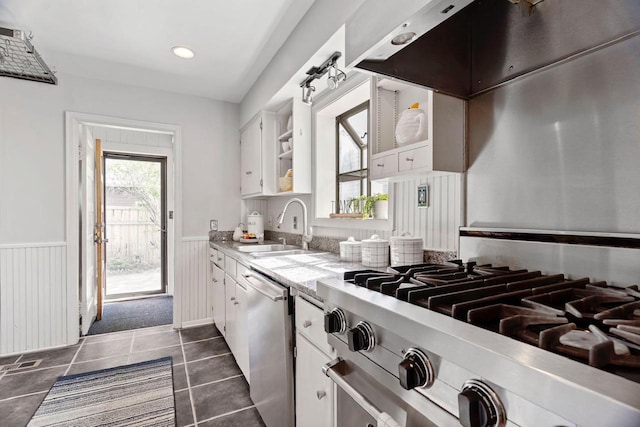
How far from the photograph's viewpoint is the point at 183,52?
7.92 ft

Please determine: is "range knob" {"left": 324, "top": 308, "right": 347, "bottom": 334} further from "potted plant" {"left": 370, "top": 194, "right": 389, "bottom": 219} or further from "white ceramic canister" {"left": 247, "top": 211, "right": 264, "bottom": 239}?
"white ceramic canister" {"left": 247, "top": 211, "right": 264, "bottom": 239}

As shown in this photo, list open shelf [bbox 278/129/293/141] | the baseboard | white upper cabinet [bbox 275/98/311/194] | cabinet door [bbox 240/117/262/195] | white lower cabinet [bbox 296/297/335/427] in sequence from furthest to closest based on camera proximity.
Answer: the baseboard → cabinet door [bbox 240/117/262/195] → open shelf [bbox 278/129/293/141] → white upper cabinet [bbox 275/98/311/194] → white lower cabinet [bbox 296/297/335/427]

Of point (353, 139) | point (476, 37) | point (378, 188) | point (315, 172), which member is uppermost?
point (476, 37)

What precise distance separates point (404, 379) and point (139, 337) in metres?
3.12

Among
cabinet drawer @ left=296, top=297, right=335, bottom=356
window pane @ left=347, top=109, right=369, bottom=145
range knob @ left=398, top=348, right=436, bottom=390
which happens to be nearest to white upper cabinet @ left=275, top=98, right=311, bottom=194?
window pane @ left=347, top=109, right=369, bottom=145

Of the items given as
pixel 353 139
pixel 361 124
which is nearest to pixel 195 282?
pixel 353 139

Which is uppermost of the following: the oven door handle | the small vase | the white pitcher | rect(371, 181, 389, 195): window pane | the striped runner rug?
the white pitcher

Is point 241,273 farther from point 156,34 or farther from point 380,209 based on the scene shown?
point 156,34

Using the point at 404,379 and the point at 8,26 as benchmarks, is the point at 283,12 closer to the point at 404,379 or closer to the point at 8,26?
the point at 8,26

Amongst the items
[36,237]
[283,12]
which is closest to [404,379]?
[283,12]

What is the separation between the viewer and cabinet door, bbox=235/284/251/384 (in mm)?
1977

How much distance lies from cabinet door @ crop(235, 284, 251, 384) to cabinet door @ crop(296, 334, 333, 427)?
74 cm

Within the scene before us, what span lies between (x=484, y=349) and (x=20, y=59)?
3227 millimetres

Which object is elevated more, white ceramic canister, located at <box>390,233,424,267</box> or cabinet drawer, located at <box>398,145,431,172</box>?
cabinet drawer, located at <box>398,145,431,172</box>
